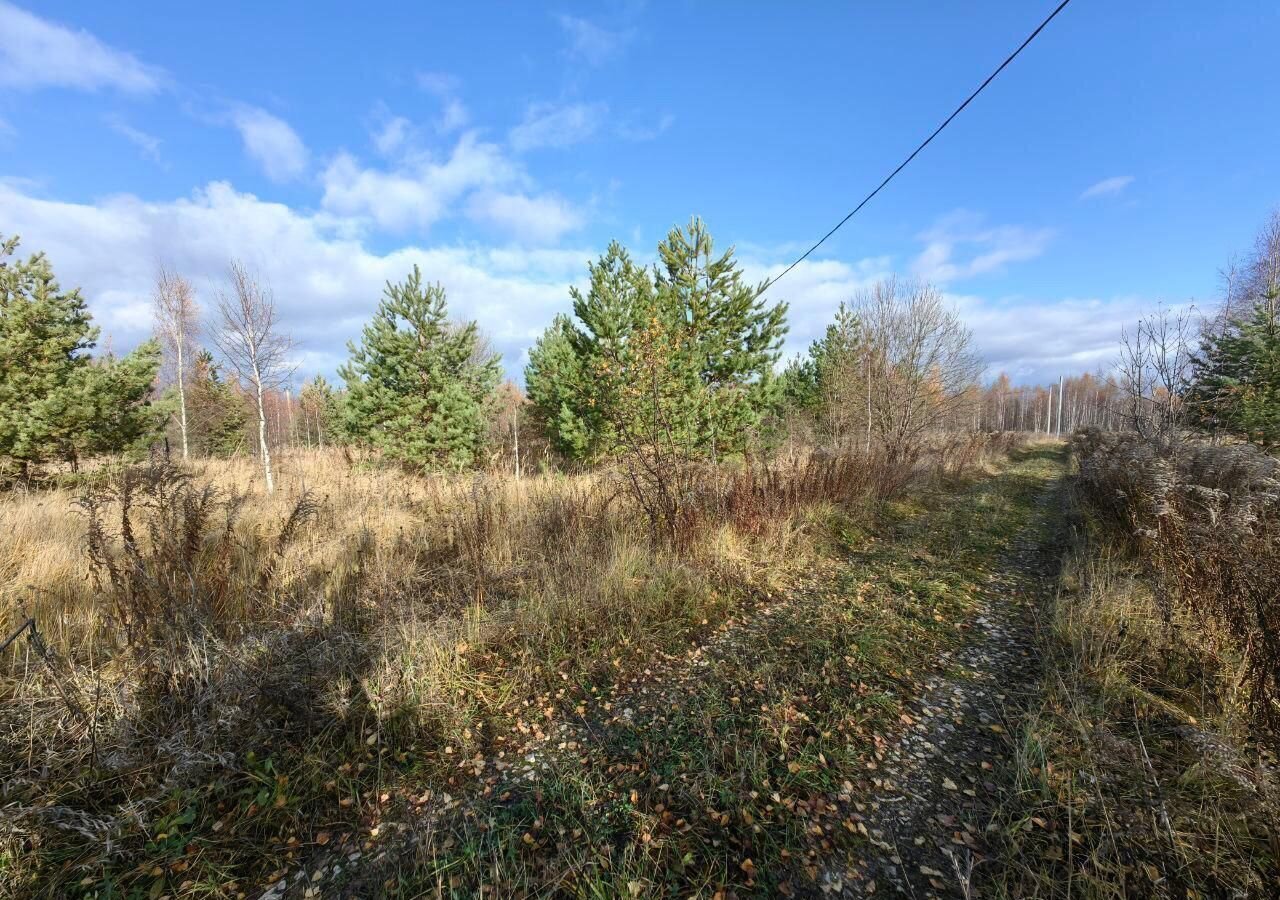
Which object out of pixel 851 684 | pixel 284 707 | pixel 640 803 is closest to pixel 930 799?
pixel 851 684

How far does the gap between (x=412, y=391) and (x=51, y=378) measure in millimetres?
6629

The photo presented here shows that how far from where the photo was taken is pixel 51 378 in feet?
29.3

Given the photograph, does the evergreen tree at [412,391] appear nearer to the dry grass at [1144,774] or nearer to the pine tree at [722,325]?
the pine tree at [722,325]

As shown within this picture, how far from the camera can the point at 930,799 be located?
2.44 meters

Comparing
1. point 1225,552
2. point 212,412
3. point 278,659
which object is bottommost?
point 278,659

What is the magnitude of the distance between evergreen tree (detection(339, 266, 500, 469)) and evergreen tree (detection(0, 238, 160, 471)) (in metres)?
4.56

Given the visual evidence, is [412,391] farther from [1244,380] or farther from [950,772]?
[1244,380]

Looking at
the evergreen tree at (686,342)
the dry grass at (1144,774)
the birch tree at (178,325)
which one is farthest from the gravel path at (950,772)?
the birch tree at (178,325)

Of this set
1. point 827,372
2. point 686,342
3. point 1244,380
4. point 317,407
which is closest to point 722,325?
point 686,342

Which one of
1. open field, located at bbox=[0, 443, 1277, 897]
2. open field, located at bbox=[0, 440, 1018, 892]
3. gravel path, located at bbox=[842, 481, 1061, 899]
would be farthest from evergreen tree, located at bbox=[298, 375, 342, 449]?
gravel path, located at bbox=[842, 481, 1061, 899]

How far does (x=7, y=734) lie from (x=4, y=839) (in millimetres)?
753

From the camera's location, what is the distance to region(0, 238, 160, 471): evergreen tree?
28.2 ft

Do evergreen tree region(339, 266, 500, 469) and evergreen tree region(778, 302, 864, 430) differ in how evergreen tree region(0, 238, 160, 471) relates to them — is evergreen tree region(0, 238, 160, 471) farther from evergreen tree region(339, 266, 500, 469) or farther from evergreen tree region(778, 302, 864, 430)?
evergreen tree region(778, 302, 864, 430)

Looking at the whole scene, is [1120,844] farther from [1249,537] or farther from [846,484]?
[846,484]
